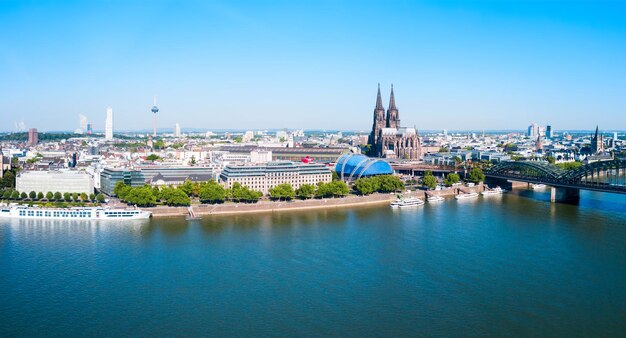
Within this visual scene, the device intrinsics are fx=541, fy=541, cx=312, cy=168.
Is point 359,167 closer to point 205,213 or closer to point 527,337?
point 205,213

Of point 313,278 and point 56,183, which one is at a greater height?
point 56,183

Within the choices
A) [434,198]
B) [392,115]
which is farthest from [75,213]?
[392,115]

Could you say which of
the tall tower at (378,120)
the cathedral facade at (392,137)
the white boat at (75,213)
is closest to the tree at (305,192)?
the white boat at (75,213)

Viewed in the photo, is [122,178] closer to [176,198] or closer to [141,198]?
[141,198]

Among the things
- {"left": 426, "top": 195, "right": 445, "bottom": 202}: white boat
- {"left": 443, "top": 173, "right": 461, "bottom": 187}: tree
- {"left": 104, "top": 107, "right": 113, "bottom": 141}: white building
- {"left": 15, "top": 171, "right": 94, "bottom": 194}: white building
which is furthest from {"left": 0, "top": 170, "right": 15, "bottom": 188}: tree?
{"left": 104, "top": 107, "right": 113, "bottom": 141}: white building

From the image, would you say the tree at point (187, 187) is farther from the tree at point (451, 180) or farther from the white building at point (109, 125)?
the white building at point (109, 125)

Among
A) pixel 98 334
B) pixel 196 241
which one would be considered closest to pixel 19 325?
pixel 98 334

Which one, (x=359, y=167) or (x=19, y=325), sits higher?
(x=359, y=167)
